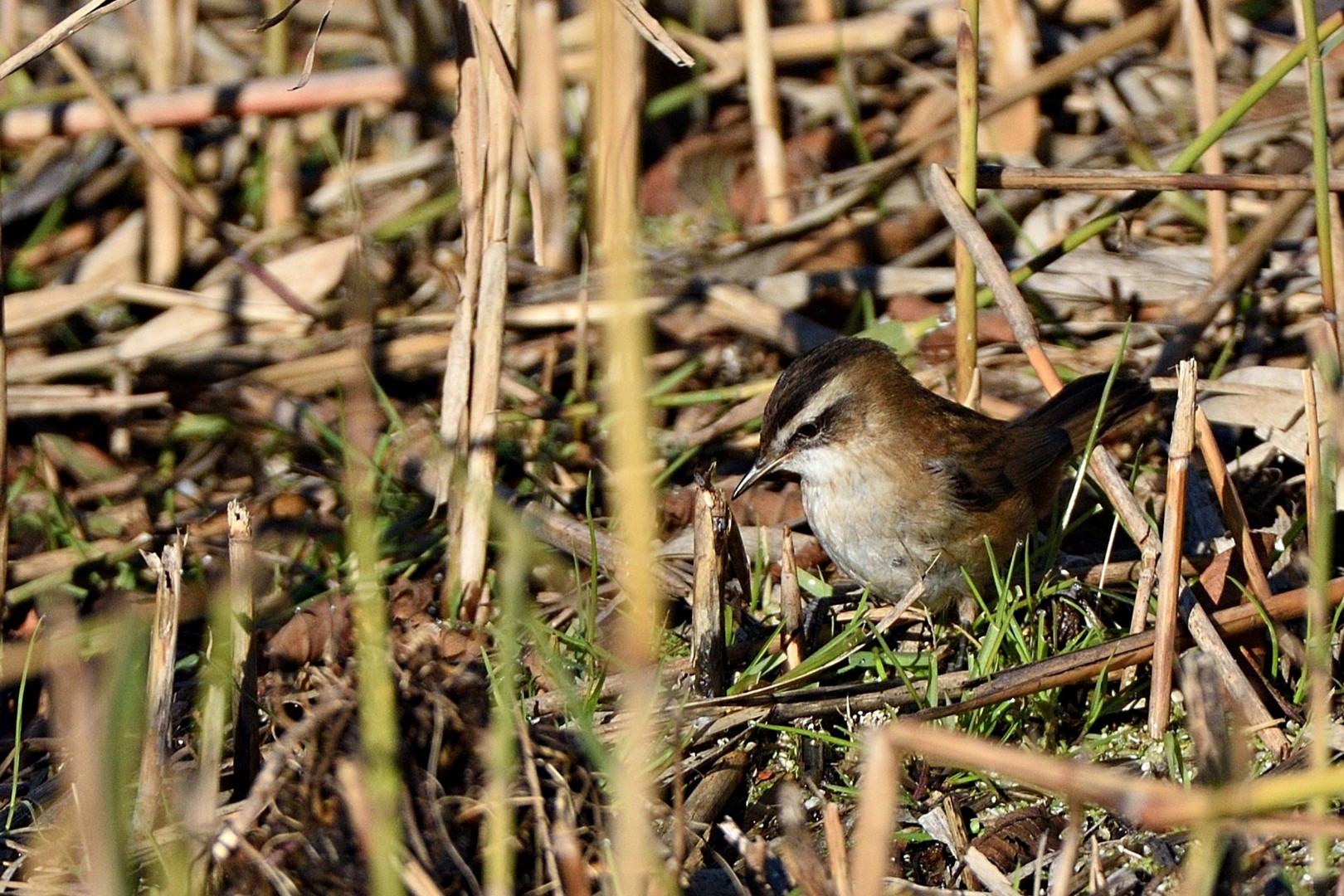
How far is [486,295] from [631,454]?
2.89 m

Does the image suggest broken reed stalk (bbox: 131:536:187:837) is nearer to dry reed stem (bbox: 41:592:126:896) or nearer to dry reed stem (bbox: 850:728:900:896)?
dry reed stem (bbox: 41:592:126:896)

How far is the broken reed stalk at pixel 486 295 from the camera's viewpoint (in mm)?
4023

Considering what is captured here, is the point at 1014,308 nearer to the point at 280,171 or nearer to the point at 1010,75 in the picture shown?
the point at 1010,75

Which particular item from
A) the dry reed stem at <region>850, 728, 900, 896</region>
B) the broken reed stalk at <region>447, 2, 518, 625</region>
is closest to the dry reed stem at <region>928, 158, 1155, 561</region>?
the broken reed stalk at <region>447, 2, 518, 625</region>

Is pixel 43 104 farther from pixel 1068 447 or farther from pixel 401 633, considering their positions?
pixel 1068 447

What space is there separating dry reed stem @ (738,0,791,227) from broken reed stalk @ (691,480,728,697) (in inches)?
116

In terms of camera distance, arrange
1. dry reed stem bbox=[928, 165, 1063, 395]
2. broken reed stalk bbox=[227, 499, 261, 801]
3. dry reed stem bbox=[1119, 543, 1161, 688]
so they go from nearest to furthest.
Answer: broken reed stalk bbox=[227, 499, 261, 801] < dry reed stem bbox=[1119, 543, 1161, 688] < dry reed stem bbox=[928, 165, 1063, 395]

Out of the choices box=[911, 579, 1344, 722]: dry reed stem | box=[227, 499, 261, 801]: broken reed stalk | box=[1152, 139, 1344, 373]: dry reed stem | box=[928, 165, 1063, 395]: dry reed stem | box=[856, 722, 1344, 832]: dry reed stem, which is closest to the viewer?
box=[856, 722, 1344, 832]: dry reed stem

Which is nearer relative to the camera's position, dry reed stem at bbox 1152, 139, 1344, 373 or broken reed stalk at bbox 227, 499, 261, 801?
broken reed stalk at bbox 227, 499, 261, 801

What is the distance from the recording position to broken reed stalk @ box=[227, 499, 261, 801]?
3.49 meters

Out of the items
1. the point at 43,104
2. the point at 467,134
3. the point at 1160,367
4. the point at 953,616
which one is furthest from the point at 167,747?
the point at 43,104

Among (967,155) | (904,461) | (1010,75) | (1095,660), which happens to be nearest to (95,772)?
(1095,660)

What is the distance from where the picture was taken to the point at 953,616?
4547 mm

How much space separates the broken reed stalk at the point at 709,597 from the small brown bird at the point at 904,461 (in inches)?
27.0
